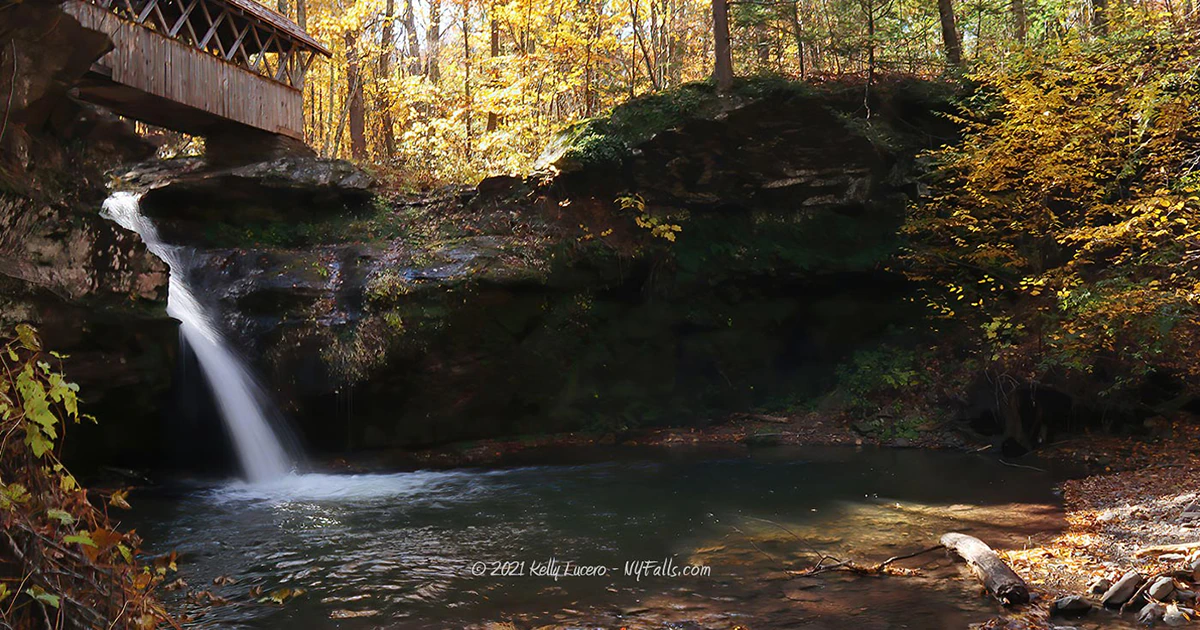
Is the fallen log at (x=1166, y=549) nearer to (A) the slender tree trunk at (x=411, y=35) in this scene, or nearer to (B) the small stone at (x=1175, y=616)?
(B) the small stone at (x=1175, y=616)

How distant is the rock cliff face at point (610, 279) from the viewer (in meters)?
13.5

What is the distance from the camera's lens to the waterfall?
12.2 metres

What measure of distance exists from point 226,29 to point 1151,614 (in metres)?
20.7

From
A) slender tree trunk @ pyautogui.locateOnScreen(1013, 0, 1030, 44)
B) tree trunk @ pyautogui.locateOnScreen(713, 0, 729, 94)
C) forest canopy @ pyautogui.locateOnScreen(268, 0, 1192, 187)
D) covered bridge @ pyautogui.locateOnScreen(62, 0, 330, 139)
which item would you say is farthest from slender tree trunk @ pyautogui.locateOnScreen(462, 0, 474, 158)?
slender tree trunk @ pyautogui.locateOnScreen(1013, 0, 1030, 44)

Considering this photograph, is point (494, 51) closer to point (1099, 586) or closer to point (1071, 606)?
point (1099, 586)

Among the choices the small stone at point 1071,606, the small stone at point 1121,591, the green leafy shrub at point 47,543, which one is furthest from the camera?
the small stone at point 1121,591

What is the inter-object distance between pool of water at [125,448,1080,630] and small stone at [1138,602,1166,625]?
3.24 ft

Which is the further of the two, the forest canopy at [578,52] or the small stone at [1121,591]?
the forest canopy at [578,52]

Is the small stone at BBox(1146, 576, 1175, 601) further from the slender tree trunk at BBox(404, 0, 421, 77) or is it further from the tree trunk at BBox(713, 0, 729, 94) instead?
the slender tree trunk at BBox(404, 0, 421, 77)

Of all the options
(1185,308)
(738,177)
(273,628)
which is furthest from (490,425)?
(1185,308)

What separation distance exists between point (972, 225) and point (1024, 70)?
2.80 meters

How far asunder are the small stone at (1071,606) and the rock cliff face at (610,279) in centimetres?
1048

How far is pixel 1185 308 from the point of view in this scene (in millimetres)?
9133

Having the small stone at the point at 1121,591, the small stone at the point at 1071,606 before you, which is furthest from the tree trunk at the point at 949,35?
the small stone at the point at 1071,606
